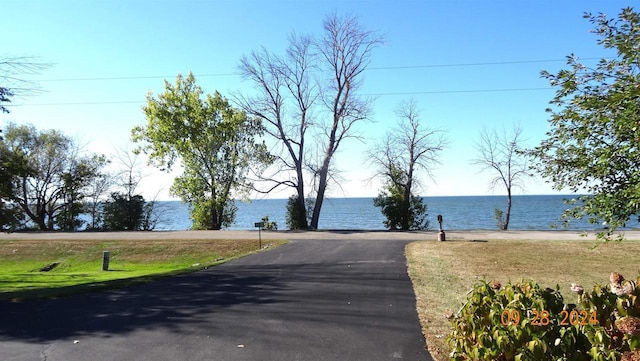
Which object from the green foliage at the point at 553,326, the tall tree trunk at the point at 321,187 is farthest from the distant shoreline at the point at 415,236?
the green foliage at the point at 553,326

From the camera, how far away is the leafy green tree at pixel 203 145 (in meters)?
33.6

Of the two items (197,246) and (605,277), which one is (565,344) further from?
(197,246)

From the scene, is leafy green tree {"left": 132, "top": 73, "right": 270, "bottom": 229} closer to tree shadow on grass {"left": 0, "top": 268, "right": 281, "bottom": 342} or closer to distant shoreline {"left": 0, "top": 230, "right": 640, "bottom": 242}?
distant shoreline {"left": 0, "top": 230, "right": 640, "bottom": 242}

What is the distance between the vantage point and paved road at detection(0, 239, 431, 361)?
5.07 m

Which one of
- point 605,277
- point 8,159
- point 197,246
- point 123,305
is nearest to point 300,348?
point 123,305

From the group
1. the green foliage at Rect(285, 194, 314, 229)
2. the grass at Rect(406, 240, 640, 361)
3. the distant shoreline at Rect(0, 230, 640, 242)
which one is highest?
the green foliage at Rect(285, 194, 314, 229)

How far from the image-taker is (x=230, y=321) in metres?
6.43

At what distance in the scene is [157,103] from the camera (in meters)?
34.5

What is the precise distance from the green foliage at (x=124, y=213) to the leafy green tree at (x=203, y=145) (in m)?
3.42

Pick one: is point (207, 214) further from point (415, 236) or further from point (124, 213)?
point (415, 236)

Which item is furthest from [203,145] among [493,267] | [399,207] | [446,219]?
[446,219]

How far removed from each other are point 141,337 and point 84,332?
102 cm

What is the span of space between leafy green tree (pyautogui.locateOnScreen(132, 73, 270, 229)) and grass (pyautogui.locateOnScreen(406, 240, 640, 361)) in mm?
19026

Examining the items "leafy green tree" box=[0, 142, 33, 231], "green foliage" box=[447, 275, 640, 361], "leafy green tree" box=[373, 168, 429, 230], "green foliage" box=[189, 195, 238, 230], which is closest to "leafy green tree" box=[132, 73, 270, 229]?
"green foliage" box=[189, 195, 238, 230]
